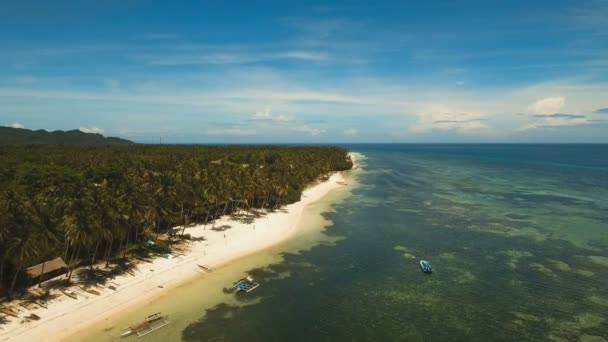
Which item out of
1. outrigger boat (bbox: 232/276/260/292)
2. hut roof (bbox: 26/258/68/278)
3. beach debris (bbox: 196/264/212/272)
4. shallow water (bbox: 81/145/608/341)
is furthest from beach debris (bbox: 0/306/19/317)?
outrigger boat (bbox: 232/276/260/292)

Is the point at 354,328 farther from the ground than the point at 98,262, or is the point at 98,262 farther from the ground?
the point at 98,262

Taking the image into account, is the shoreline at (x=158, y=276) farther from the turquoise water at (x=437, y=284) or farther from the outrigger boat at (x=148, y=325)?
the turquoise water at (x=437, y=284)

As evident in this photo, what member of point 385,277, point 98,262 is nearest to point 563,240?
point 385,277

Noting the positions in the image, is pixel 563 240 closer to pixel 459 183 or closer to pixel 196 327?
pixel 196 327

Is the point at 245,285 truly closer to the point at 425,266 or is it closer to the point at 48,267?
the point at 48,267

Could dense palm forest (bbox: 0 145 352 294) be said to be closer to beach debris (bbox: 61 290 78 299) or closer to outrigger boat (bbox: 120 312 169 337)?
beach debris (bbox: 61 290 78 299)

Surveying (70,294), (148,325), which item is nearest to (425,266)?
(148,325)

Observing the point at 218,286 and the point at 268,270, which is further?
the point at 268,270
